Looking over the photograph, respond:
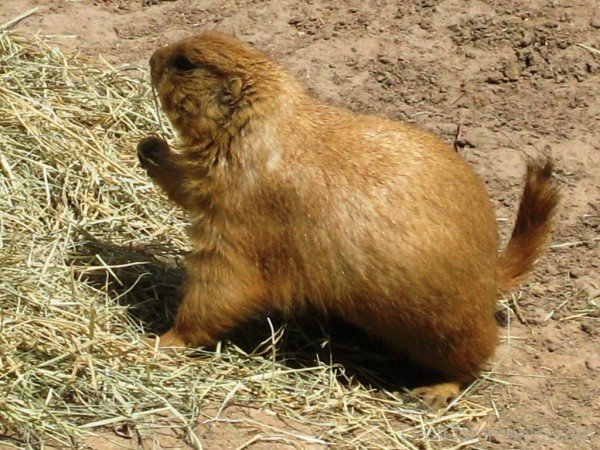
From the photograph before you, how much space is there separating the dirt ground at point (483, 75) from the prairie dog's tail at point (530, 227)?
0.39m

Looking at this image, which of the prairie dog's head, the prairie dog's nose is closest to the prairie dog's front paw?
the prairie dog's head

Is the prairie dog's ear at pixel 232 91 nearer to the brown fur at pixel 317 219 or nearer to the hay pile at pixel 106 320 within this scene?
the brown fur at pixel 317 219

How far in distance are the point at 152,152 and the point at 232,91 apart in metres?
0.78

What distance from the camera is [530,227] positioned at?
677cm

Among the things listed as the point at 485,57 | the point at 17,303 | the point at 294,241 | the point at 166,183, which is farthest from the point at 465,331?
the point at 485,57

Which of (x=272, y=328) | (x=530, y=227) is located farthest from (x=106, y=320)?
(x=530, y=227)

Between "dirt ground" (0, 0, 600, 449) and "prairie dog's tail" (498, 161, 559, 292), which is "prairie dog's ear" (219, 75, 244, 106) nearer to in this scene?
"prairie dog's tail" (498, 161, 559, 292)

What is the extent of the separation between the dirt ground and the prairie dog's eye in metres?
2.37

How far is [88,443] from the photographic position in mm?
5293

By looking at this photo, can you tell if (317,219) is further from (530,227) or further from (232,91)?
(530,227)

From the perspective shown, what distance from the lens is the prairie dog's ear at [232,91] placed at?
20.3 ft

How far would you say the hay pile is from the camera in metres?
5.63

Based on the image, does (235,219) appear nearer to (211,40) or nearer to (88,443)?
(211,40)

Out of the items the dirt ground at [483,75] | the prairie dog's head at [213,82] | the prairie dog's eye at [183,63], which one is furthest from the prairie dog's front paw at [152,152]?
the dirt ground at [483,75]
